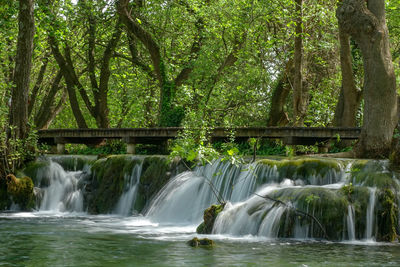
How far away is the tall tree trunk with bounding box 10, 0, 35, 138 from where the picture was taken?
17.9m

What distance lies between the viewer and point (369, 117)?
13.3 m

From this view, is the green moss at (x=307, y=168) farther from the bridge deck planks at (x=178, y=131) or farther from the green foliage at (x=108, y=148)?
the green foliage at (x=108, y=148)

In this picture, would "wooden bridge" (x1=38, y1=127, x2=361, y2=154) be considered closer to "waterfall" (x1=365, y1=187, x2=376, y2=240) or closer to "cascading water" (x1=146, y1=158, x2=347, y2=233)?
"cascading water" (x1=146, y1=158, x2=347, y2=233)

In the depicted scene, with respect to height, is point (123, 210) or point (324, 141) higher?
point (324, 141)

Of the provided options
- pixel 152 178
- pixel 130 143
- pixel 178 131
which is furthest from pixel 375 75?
pixel 130 143

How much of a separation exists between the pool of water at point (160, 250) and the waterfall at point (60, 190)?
470cm

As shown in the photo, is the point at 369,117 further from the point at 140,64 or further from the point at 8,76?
the point at 8,76

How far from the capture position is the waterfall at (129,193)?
52.8 ft

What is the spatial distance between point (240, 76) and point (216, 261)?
15949mm

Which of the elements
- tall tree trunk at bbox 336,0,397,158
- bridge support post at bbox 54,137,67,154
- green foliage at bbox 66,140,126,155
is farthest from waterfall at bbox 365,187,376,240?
bridge support post at bbox 54,137,67,154

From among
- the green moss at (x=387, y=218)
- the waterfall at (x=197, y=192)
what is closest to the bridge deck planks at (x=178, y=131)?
the waterfall at (x=197, y=192)

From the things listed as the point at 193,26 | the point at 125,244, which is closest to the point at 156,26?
the point at 193,26

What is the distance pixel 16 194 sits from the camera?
17031 mm

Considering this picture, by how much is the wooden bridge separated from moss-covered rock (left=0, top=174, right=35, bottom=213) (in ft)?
13.2
